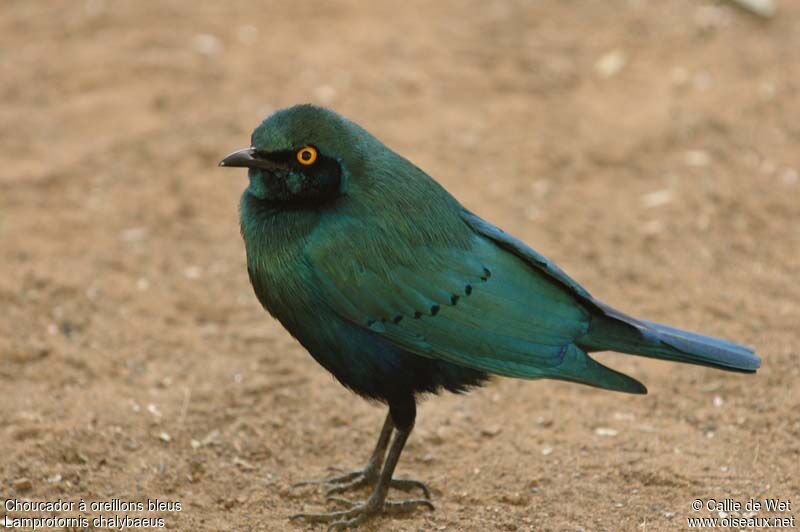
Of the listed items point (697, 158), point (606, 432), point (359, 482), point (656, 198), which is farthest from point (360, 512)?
point (697, 158)

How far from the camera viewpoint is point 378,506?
477 cm

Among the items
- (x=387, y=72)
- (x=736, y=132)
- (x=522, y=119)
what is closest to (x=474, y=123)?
(x=522, y=119)

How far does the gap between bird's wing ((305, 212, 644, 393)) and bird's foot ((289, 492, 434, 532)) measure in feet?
2.59

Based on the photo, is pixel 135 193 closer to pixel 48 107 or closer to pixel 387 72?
pixel 48 107

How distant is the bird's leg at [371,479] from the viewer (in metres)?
4.99

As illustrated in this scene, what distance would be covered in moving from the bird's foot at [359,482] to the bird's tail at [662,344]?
106cm

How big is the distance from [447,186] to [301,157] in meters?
3.23

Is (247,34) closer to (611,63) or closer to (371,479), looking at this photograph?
(611,63)

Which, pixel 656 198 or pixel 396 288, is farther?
pixel 656 198

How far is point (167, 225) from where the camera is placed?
7227 millimetres

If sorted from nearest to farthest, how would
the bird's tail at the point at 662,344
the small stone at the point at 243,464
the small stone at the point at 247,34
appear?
the bird's tail at the point at 662,344 < the small stone at the point at 243,464 < the small stone at the point at 247,34

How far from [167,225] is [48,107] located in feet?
6.66

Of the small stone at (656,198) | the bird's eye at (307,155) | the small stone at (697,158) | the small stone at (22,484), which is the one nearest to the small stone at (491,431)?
the bird's eye at (307,155)

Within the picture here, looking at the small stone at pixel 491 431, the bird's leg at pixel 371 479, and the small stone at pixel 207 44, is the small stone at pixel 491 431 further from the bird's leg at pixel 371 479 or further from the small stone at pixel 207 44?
the small stone at pixel 207 44
